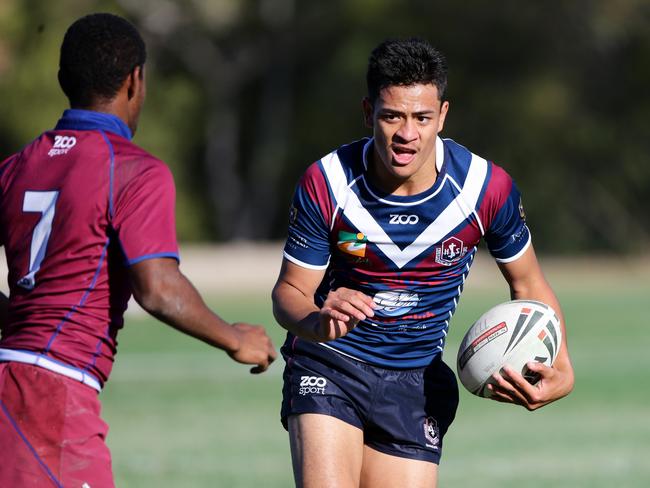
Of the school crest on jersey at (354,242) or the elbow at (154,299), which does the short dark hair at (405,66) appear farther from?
the elbow at (154,299)

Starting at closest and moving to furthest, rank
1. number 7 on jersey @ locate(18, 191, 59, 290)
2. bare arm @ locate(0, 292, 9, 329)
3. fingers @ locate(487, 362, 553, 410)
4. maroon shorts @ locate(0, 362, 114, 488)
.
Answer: maroon shorts @ locate(0, 362, 114, 488) < number 7 on jersey @ locate(18, 191, 59, 290) < bare arm @ locate(0, 292, 9, 329) < fingers @ locate(487, 362, 553, 410)

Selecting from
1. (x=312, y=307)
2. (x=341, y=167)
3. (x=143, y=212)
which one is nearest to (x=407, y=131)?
(x=341, y=167)

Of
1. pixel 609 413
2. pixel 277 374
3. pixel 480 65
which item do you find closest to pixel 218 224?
pixel 480 65

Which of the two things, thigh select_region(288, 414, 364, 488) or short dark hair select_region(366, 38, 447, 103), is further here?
short dark hair select_region(366, 38, 447, 103)

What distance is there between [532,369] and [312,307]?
1.02 m

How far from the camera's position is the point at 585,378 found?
16.0m

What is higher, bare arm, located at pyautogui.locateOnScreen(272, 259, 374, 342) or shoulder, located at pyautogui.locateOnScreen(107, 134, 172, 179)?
shoulder, located at pyautogui.locateOnScreen(107, 134, 172, 179)

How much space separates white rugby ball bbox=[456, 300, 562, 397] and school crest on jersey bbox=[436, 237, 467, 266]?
0.32 m

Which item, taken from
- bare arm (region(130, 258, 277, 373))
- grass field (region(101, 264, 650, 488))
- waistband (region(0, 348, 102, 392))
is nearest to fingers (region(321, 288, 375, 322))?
bare arm (region(130, 258, 277, 373))

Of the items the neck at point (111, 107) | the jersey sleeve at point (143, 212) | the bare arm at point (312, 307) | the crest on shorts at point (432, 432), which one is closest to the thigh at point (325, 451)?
the crest on shorts at point (432, 432)

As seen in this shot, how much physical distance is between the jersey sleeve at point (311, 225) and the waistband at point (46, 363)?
153 cm

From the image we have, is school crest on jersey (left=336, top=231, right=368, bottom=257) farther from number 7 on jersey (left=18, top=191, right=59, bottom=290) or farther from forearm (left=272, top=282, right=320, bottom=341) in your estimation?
number 7 on jersey (left=18, top=191, right=59, bottom=290)

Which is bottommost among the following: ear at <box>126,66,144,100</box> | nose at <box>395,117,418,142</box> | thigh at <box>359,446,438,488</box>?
thigh at <box>359,446,438,488</box>

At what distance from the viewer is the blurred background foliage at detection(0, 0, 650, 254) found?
129 feet
